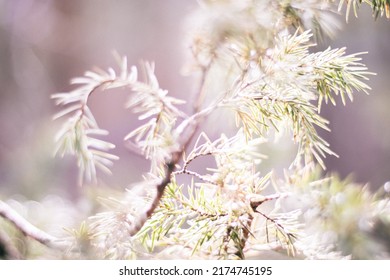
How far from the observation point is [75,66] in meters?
0.61

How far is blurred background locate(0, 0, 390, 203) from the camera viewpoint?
23.5 inches

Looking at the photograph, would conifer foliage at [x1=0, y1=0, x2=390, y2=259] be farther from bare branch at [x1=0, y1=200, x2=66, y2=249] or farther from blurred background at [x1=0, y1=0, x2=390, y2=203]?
blurred background at [x1=0, y1=0, x2=390, y2=203]

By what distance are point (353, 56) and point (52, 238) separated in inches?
14.4

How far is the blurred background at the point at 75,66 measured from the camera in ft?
1.96

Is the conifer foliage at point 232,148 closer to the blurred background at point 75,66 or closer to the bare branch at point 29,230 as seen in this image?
the bare branch at point 29,230

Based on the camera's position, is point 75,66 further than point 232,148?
Yes

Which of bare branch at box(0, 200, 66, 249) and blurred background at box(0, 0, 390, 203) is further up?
blurred background at box(0, 0, 390, 203)

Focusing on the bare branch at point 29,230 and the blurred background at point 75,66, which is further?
the blurred background at point 75,66

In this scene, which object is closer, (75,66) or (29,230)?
(29,230)

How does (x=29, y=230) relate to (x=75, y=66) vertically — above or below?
below

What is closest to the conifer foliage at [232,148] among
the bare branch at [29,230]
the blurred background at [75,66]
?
the bare branch at [29,230]

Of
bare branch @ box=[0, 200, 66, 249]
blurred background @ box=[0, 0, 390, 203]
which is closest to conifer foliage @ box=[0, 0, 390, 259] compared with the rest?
bare branch @ box=[0, 200, 66, 249]

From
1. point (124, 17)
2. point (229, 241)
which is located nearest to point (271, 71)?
point (229, 241)

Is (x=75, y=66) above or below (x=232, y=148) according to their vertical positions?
above
